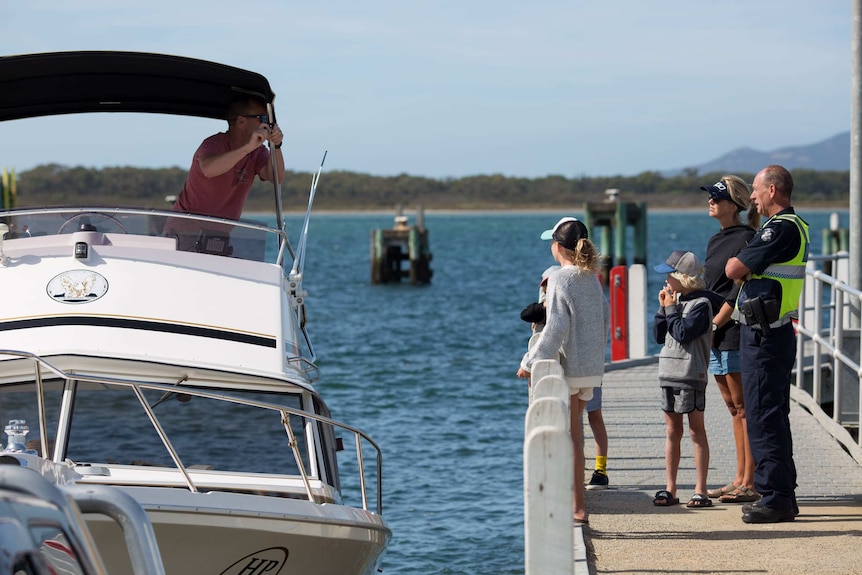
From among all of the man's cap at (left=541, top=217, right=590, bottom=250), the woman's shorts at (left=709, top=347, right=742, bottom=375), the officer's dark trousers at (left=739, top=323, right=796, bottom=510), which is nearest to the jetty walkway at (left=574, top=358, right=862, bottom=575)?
the officer's dark trousers at (left=739, top=323, right=796, bottom=510)

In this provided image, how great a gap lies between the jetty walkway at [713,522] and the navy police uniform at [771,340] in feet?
1.21

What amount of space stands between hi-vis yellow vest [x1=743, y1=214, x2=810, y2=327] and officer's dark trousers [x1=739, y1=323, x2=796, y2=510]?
9 centimetres

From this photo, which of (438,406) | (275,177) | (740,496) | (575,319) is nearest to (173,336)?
(275,177)

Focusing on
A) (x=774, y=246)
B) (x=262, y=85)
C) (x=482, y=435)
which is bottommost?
(x=482, y=435)

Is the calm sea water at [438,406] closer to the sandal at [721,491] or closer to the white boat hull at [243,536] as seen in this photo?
the sandal at [721,491]

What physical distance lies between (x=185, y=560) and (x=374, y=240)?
1726 inches

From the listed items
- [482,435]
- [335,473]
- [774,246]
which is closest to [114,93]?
[335,473]

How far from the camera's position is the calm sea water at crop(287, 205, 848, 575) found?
10516 mm

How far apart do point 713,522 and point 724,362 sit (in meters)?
1.03

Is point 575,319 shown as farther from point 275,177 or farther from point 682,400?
point 275,177

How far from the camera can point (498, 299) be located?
41.5m

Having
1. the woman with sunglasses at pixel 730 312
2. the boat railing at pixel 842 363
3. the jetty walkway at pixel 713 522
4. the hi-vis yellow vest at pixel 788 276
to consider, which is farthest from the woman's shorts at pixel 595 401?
the boat railing at pixel 842 363

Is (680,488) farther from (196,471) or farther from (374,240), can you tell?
(374,240)

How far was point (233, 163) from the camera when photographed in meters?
7.33
